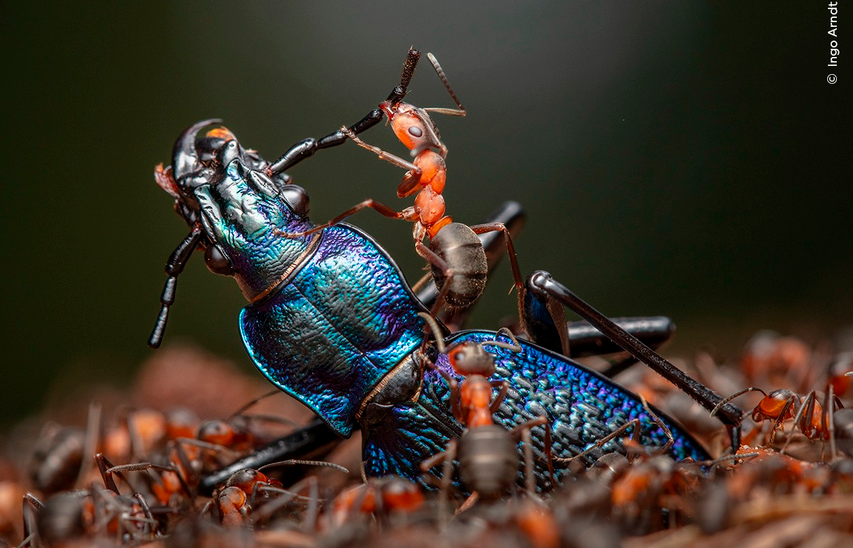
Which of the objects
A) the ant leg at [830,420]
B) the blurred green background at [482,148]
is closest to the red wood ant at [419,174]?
the ant leg at [830,420]

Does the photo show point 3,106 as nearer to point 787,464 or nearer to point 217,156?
point 217,156

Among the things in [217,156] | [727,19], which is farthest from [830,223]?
[217,156]

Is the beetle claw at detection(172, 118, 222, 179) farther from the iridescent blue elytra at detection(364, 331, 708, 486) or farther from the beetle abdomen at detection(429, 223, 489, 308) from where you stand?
the iridescent blue elytra at detection(364, 331, 708, 486)

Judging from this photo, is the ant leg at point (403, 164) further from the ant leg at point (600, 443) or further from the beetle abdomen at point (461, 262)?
the ant leg at point (600, 443)

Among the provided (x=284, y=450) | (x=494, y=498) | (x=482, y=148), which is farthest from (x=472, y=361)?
(x=482, y=148)

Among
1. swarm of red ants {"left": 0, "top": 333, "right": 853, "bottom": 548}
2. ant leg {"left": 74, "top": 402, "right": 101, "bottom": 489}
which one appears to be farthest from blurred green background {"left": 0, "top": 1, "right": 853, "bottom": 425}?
ant leg {"left": 74, "top": 402, "right": 101, "bottom": 489}

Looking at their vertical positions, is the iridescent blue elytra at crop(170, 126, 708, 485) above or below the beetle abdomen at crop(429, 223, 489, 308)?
below
